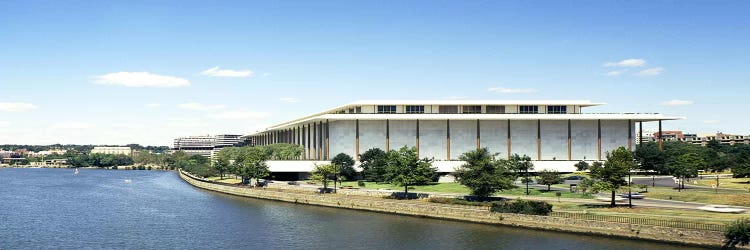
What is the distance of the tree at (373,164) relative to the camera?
109938mm

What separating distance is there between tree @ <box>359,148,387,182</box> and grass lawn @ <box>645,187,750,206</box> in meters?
42.2

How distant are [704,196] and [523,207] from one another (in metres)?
22.0

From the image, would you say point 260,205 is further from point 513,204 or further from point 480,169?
point 513,204

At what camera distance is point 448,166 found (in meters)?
124

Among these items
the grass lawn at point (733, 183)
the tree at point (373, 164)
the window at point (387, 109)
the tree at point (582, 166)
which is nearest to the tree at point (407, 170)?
the tree at point (373, 164)

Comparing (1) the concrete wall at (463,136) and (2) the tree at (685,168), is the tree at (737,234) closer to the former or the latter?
(2) the tree at (685,168)

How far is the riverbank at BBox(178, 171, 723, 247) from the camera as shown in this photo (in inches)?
2157

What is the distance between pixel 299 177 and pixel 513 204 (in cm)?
6594

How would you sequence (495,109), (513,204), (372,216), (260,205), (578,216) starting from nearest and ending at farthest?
(578,216)
(513,204)
(372,216)
(260,205)
(495,109)

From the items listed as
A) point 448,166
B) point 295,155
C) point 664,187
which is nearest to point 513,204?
point 664,187

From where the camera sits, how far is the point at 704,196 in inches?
2901

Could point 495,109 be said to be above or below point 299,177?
above

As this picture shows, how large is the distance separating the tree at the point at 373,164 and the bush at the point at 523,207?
36.0m

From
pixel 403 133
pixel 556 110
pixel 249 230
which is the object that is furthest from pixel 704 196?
pixel 403 133
